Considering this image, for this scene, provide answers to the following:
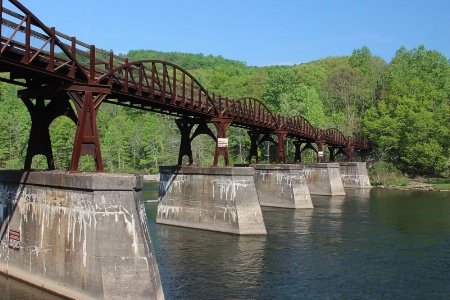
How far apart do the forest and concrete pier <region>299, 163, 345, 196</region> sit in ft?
67.4

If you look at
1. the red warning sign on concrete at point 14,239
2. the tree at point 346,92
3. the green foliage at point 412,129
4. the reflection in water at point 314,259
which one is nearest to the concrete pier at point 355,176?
the green foliage at point 412,129

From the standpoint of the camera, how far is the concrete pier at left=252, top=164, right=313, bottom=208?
50375mm

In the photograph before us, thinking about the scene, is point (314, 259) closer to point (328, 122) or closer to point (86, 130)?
point (86, 130)

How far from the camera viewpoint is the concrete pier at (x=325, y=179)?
65562 millimetres

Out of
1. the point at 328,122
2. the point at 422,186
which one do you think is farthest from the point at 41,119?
the point at 328,122

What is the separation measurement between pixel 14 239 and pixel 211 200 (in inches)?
612

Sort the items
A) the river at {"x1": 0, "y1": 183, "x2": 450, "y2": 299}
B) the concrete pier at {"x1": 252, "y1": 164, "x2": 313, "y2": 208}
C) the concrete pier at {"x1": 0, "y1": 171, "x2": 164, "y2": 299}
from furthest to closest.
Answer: the concrete pier at {"x1": 252, "y1": 164, "x2": 313, "y2": 208} < the river at {"x1": 0, "y1": 183, "x2": 450, "y2": 299} < the concrete pier at {"x1": 0, "y1": 171, "x2": 164, "y2": 299}

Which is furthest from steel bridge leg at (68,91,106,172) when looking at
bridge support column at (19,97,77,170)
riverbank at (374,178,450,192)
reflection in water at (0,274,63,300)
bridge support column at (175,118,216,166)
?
riverbank at (374,178,450,192)

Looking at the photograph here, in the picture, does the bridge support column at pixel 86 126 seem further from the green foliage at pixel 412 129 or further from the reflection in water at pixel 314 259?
the green foliage at pixel 412 129

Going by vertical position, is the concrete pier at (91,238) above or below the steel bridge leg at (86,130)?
below

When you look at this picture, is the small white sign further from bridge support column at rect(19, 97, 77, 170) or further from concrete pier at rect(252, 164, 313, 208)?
bridge support column at rect(19, 97, 77, 170)

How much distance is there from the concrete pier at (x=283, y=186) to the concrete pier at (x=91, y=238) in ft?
106

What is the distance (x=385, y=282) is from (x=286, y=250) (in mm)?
7548

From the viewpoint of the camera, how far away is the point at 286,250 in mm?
29656
